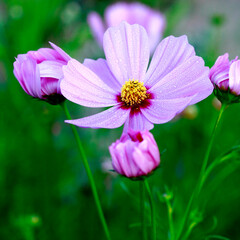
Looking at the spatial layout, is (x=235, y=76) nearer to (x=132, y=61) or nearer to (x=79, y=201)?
(x=132, y=61)

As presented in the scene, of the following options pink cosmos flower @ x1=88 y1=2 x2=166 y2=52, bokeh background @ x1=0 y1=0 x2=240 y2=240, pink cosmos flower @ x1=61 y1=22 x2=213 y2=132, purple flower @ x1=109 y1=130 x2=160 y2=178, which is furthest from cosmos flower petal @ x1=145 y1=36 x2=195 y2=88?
pink cosmos flower @ x1=88 y1=2 x2=166 y2=52

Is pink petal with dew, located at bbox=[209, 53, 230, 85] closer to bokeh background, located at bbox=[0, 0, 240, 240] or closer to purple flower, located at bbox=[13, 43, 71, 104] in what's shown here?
purple flower, located at bbox=[13, 43, 71, 104]

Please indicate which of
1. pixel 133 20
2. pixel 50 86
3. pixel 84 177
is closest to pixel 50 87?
pixel 50 86

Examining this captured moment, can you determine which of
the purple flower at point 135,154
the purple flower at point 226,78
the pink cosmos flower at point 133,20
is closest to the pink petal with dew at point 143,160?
the purple flower at point 135,154

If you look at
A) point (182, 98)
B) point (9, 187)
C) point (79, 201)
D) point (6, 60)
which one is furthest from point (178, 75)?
point (6, 60)

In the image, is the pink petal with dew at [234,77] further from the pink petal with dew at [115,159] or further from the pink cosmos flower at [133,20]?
the pink cosmos flower at [133,20]

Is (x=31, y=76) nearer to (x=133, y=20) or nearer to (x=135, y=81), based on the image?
(x=135, y=81)
